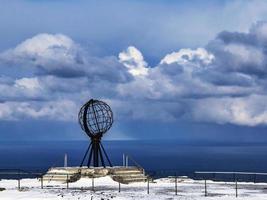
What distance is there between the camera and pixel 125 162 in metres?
64.3

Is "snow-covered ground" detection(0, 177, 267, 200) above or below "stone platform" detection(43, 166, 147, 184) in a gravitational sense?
below

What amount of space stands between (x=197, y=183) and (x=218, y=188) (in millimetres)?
5791

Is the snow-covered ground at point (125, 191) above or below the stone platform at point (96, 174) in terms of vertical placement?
below

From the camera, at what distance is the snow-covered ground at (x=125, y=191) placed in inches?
1735

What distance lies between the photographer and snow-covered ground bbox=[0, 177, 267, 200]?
145ft

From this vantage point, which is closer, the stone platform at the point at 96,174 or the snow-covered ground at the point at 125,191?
the snow-covered ground at the point at 125,191

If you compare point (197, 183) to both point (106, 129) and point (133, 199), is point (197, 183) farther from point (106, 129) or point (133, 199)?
point (133, 199)

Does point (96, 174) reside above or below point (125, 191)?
above

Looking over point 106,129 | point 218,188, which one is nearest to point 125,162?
point 106,129

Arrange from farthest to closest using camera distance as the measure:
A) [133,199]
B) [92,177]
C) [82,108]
A: [82,108] → [92,177] → [133,199]

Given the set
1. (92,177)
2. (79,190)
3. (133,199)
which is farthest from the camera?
(92,177)

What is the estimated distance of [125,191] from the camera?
48.3 metres

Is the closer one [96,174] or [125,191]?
[125,191]

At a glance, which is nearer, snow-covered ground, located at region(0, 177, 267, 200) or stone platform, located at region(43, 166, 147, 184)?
snow-covered ground, located at region(0, 177, 267, 200)
